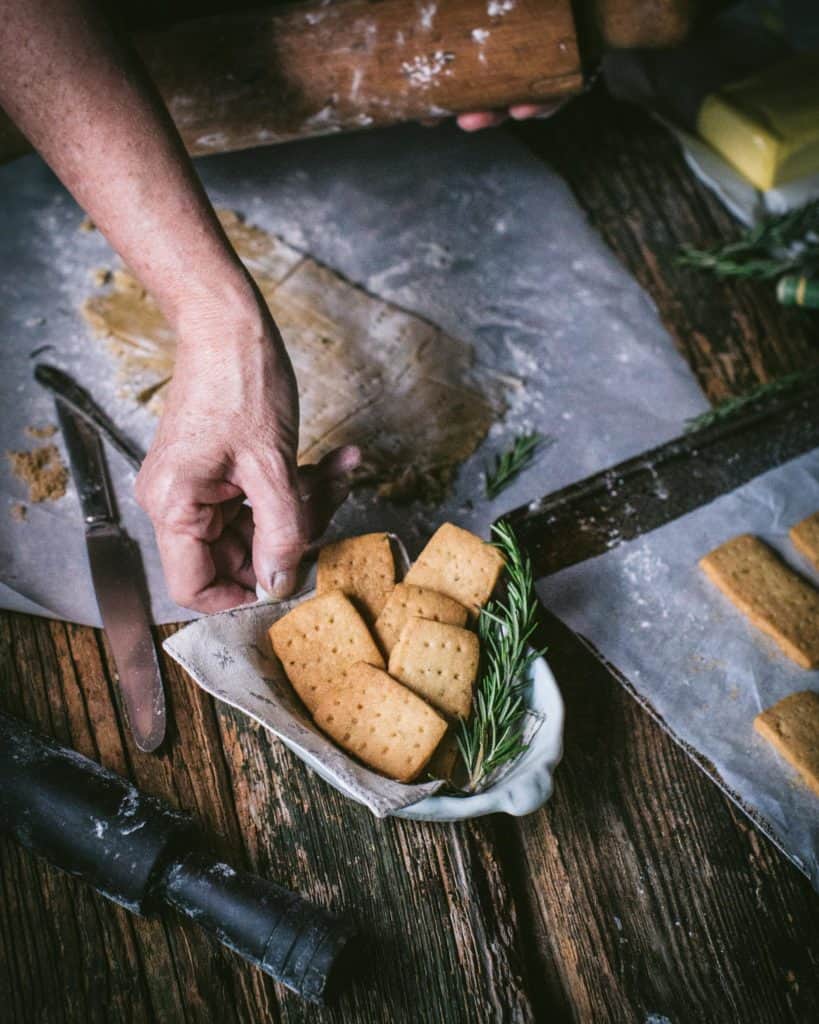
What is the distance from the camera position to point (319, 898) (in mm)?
1577

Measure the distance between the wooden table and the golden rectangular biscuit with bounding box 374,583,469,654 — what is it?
329 millimetres

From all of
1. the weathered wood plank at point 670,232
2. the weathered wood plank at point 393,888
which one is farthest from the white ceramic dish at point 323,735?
the weathered wood plank at point 670,232

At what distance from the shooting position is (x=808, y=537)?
1.84 m

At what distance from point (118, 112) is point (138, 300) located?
1.93ft

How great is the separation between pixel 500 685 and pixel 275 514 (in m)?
0.47

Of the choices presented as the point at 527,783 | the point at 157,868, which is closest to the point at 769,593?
the point at 527,783

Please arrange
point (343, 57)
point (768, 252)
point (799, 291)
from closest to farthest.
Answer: point (343, 57) < point (799, 291) < point (768, 252)

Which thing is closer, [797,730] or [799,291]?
[797,730]

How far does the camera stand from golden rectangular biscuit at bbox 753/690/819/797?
63.9 inches

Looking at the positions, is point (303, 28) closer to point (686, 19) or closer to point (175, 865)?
point (686, 19)

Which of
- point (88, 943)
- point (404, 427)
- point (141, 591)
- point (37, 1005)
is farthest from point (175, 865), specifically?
point (404, 427)

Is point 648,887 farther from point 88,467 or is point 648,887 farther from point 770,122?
point 770,122

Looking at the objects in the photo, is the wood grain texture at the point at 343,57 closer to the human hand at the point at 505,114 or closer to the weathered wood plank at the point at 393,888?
the human hand at the point at 505,114

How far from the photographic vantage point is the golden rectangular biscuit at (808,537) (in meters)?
1.83
